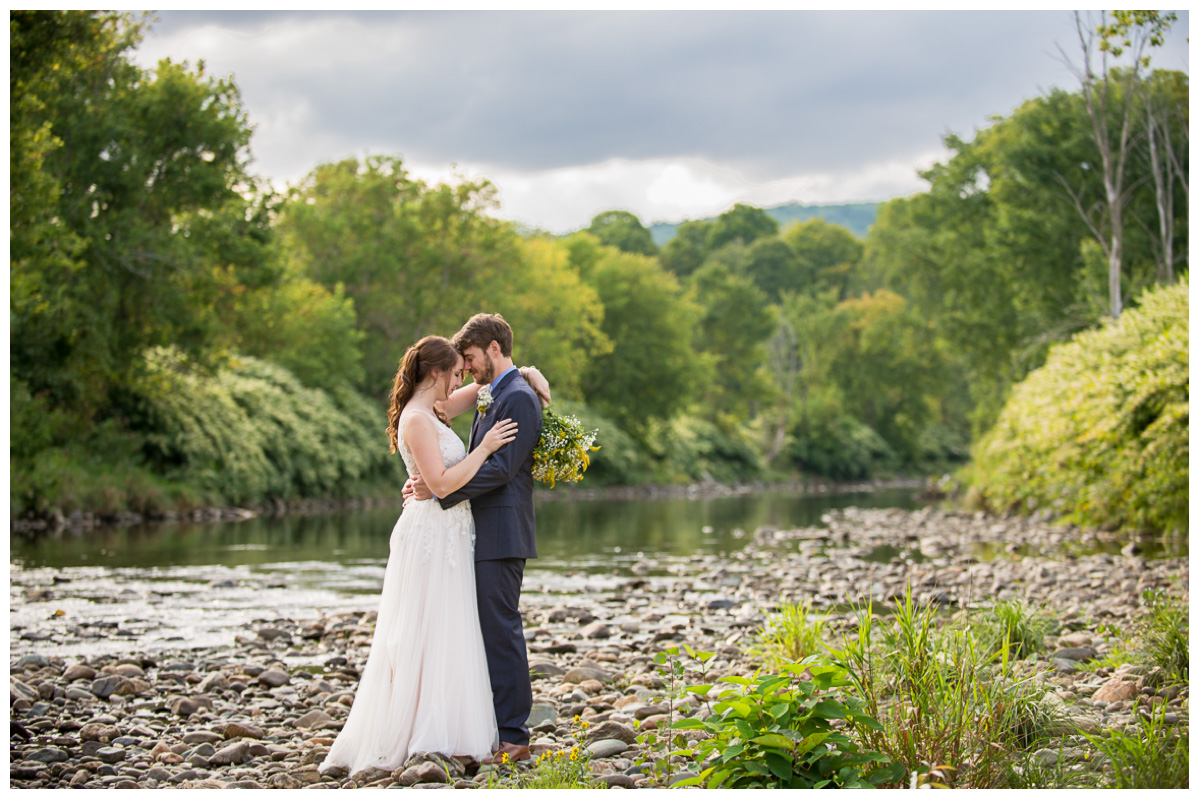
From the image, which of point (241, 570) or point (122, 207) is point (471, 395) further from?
point (122, 207)

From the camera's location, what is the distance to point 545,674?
8.08 m

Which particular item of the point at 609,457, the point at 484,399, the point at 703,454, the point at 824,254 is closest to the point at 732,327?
the point at 703,454

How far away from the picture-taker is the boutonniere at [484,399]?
230 inches

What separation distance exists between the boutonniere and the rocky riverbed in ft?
6.17

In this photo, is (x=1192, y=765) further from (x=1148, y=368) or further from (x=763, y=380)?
(x=763, y=380)

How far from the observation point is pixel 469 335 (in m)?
5.97

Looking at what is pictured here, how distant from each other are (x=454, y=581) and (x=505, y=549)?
327mm

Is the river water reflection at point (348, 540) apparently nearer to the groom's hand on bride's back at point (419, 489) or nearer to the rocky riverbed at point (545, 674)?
the rocky riverbed at point (545, 674)

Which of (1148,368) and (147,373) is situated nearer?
(1148,368)

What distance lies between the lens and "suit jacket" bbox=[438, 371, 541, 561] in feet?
18.7

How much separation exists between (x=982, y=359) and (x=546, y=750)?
3453cm

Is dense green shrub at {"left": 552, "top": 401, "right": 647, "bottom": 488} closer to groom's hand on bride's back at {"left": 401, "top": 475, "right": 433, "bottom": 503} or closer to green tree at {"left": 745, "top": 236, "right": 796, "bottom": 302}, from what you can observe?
groom's hand on bride's back at {"left": 401, "top": 475, "right": 433, "bottom": 503}

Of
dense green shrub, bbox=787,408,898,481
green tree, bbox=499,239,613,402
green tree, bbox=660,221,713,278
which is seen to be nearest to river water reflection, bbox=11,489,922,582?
green tree, bbox=499,239,613,402

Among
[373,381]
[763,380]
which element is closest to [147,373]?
[373,381]
